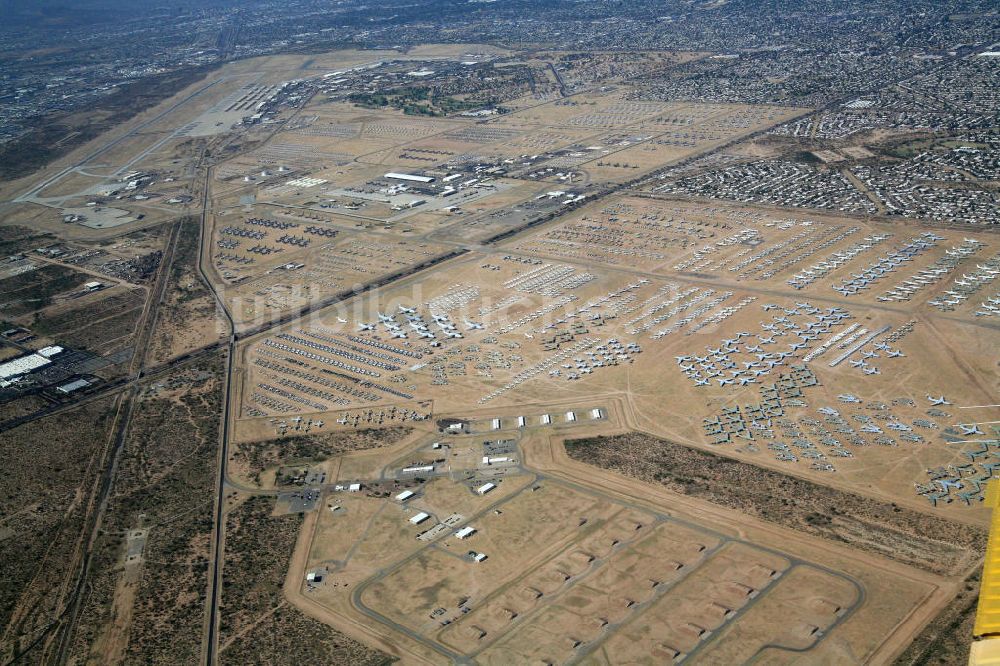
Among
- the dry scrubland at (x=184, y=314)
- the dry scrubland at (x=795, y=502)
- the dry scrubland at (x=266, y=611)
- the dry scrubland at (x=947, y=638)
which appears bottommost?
the dry scrubland at (x=266, y=611)

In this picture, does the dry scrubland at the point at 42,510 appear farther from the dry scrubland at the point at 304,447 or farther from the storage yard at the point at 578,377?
the dry scrubland at the point at 304,447

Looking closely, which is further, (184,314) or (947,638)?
(184,314)

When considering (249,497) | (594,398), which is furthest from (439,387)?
(249,497)

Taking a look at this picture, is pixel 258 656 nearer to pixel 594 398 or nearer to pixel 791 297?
pixel 594 398

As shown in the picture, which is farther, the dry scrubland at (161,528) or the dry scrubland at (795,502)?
the dry scrubland at (795,502)

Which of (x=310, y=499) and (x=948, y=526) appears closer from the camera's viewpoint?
(x=948, y=526)

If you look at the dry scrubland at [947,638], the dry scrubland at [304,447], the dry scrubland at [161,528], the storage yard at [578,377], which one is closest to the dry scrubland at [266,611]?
the storage yard at [578,377]

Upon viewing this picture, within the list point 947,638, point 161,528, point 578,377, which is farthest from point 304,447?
point 947,638

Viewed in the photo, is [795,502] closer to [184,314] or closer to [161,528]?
[161,528]

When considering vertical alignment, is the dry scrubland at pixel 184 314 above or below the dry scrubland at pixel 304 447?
above
